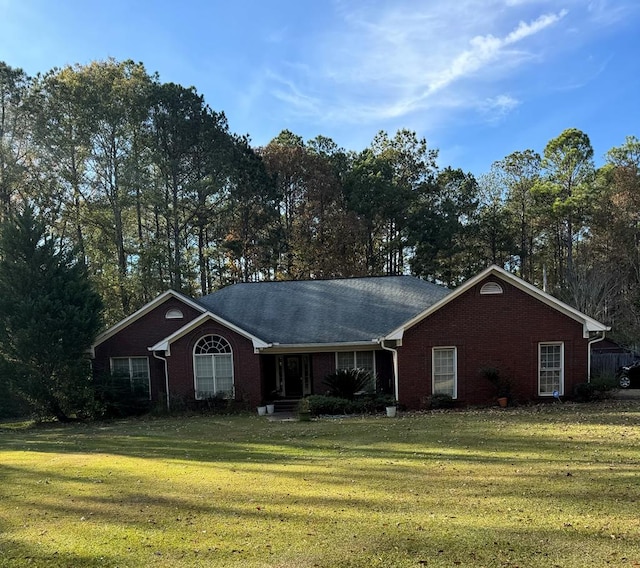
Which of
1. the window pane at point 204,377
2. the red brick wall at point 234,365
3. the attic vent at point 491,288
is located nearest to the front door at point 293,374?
the red brick wall at point 234,365

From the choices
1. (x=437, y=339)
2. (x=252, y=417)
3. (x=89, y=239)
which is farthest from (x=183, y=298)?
(x=89, y=239)

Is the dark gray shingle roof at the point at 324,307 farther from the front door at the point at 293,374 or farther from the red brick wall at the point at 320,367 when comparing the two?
the front door at the point at 293,374

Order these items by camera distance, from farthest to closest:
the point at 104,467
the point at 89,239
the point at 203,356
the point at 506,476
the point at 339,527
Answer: the point at 89,239 < the point at 203,356 < the point at 104,467 < the point at 506,476 < the point at 339,527

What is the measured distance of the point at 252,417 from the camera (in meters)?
17.3

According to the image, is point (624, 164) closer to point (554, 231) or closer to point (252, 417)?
point (554, 231)

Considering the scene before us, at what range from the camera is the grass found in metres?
4.93

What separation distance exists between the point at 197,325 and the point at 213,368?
1762 mm

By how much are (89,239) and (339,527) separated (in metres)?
34.4

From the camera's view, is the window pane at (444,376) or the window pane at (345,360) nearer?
the window pane at (444,376)

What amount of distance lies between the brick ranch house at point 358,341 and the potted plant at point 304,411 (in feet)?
7.83

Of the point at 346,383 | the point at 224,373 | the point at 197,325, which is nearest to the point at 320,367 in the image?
the point at 346,383

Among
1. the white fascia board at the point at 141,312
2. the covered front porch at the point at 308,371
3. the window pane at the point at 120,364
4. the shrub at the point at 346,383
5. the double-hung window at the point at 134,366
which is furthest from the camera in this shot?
the window pane at the point at 120,364

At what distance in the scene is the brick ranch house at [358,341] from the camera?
1722cm

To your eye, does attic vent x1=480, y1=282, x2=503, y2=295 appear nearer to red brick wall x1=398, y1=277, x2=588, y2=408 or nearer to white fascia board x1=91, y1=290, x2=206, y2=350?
red brick wall x1=398, y1=277, x2=588, y2=408
